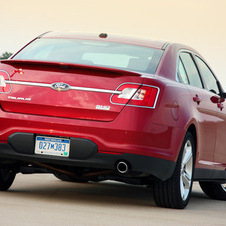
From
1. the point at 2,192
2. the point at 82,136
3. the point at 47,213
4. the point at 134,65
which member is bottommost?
the point at 2,192

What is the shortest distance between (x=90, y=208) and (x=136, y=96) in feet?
3.73

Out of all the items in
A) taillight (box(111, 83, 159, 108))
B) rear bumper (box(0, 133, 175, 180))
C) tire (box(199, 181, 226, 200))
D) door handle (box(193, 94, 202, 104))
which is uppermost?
taillight (box(111, 83, 159, 108))

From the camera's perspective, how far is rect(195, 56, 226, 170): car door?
8852 mm

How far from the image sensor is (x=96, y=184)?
35.1 ft

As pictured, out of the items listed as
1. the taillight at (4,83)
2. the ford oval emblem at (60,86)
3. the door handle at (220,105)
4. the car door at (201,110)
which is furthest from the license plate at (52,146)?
the door handle at (220,105)

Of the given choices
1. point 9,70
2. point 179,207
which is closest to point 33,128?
point 9,70

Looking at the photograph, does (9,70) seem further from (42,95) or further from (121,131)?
(121,131)

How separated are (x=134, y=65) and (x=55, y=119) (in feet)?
3.66

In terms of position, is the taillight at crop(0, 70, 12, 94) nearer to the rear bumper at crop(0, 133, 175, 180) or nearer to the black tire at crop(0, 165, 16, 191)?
the rear bumper at crop(0, 133, 175, 180)

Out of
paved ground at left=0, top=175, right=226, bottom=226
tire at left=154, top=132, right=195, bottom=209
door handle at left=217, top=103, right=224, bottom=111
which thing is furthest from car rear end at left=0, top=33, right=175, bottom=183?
door handle at left=217, top=103, right=224, bottom=111

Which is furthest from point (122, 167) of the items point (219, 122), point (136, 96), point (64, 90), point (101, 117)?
point (219, 122)

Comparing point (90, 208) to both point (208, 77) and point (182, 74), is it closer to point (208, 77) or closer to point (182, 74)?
point (182, 74)

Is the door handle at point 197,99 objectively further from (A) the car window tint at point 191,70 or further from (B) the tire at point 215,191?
(B) the tire at point 215,191

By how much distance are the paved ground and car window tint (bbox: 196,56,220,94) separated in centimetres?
143
